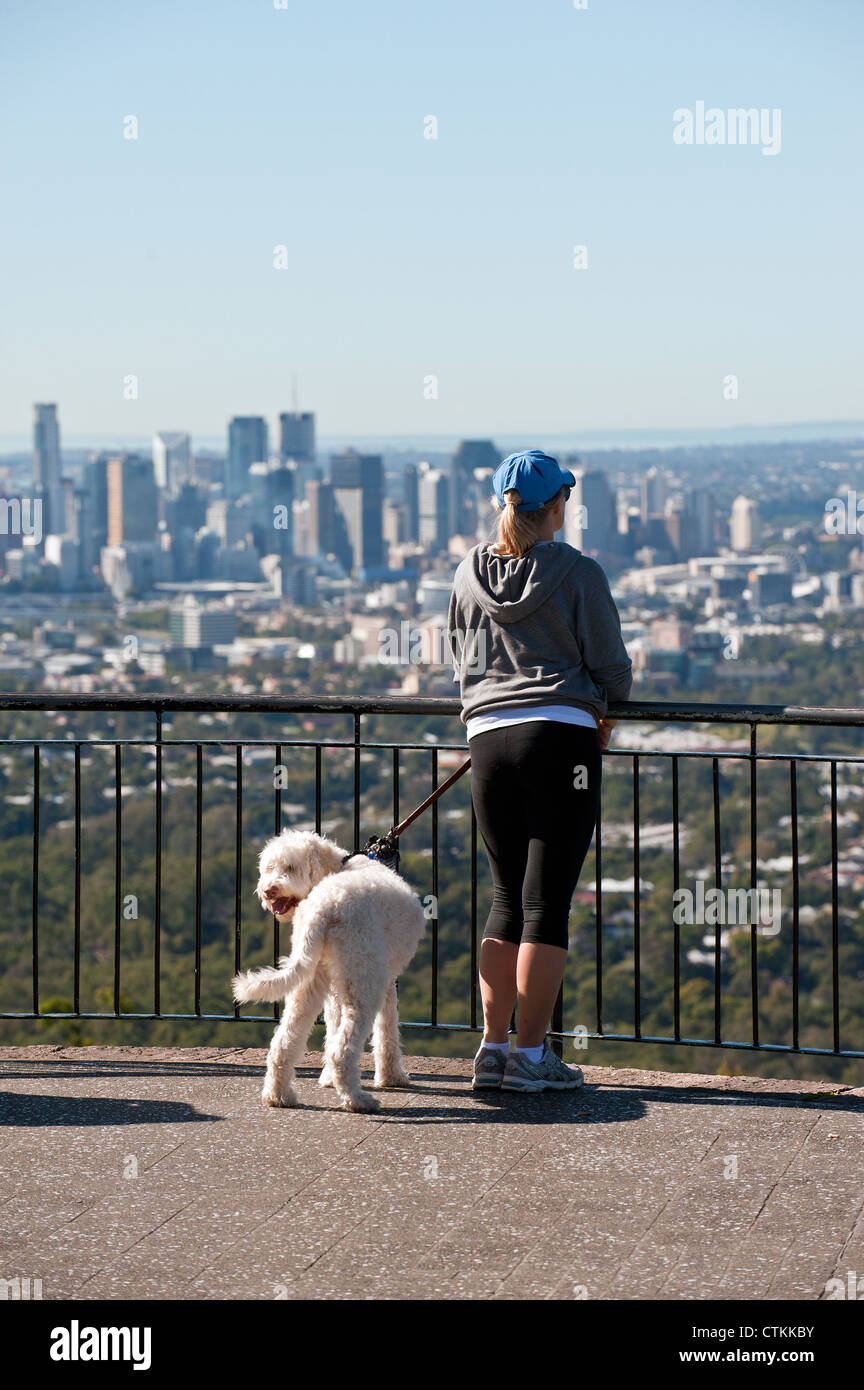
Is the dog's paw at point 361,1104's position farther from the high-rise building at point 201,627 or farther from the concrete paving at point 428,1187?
the high-rise building at point 201,627

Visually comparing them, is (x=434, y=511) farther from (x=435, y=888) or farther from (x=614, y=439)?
(x=435, y=888)

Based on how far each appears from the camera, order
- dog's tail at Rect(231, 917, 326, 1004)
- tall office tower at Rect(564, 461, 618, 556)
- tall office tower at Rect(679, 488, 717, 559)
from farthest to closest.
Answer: tall office tower at Rect(679, 488, 717, 559), tall office tower at Rect(564, 461, 618, 556), dog's tail at Rect(231, 917, 326, 1004)

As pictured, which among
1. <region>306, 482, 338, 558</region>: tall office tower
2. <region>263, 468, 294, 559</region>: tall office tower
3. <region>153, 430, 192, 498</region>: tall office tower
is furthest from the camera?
<region>153, 430, 192, 498</region>: tall office tower

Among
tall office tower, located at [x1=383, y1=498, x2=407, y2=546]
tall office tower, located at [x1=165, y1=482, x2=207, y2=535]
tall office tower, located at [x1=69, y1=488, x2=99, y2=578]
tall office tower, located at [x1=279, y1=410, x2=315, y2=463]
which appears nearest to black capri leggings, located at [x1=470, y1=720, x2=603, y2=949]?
tall office tower, located at [x1=383, y1=498, x2=407, y2=546]

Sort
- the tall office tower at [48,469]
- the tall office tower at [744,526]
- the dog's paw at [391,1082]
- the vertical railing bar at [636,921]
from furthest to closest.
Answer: the tall office tower at [48,469] → the tall office tower at [744,526] → the vertical railing bar at [636,921] → the dog's paw at [391,1082]

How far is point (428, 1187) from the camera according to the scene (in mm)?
4238

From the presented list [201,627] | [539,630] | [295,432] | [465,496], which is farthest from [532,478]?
[295,432]

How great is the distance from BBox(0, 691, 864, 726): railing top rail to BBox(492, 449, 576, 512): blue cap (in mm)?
746

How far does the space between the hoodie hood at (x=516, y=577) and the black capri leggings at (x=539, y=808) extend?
377 mm

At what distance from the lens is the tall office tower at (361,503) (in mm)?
82188

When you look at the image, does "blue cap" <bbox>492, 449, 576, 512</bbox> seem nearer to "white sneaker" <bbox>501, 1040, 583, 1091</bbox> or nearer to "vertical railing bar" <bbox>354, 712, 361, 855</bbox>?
"vertical railing bar" <bbox>354, 712, 361, 855</bbox>

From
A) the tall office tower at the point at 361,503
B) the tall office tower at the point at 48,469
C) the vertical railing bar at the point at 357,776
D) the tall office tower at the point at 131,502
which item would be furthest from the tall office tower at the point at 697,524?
the vertical railing bar at the point at 357,776

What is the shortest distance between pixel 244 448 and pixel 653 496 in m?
36.2

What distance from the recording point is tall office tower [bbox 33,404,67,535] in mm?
85688
